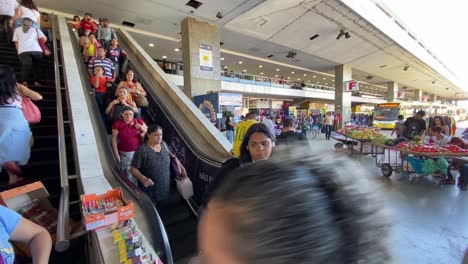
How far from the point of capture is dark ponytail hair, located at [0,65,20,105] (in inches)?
89.8

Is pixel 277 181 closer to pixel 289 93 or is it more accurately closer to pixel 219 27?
pixel 219 27

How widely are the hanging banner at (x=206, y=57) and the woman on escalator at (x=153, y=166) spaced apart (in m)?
6.66

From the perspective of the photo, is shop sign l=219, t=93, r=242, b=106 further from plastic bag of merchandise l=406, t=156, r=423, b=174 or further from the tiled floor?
plastic bag of merchandise l=406, t=156, r=423, b=174

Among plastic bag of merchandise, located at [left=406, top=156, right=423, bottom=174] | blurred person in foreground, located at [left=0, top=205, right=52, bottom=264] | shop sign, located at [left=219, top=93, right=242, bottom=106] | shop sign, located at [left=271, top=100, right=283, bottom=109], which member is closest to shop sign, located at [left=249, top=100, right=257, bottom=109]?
shop sign, located at [left=271, top=100, right=283, bottom=109]

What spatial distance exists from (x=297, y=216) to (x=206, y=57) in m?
9.25

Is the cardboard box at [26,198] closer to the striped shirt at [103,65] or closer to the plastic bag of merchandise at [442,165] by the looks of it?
the striped shirt at [103,65]

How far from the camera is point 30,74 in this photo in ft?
15.0

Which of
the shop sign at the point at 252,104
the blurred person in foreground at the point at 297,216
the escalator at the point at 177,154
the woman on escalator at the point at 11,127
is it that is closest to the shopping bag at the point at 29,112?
the woman on escalator at the point at 11,127

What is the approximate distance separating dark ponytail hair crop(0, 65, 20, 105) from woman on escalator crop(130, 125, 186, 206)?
50.6 inches

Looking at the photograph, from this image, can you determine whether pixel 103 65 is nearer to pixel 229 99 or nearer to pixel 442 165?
pixel 229 99

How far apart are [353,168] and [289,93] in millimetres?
20885

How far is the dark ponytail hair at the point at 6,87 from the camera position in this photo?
2.28m

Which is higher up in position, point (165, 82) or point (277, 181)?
point (165, 82)

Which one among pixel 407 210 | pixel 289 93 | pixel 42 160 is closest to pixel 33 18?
pixel 42 160
